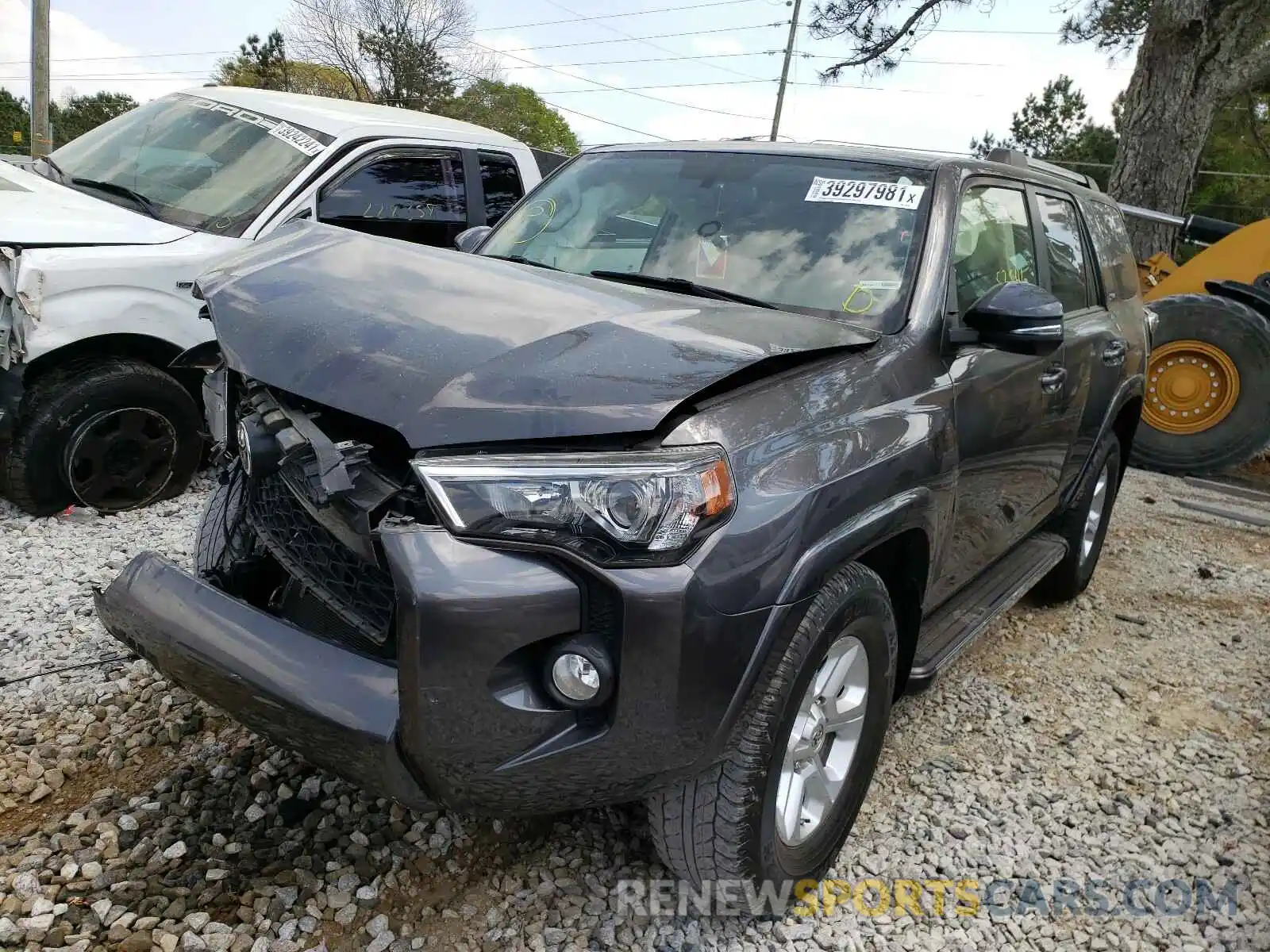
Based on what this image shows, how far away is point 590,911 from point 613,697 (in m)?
A: 0.87

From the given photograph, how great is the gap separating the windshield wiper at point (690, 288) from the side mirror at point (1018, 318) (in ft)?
1.93

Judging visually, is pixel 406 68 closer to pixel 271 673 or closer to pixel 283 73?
pixel 283 73

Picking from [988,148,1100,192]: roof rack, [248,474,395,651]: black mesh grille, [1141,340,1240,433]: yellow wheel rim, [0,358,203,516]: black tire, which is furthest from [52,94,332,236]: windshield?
[1141,340,1240,433]: yellow wheel rim

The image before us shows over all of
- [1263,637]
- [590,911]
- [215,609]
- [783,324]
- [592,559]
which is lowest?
[1263,637]

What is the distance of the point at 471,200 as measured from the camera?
5660 mm

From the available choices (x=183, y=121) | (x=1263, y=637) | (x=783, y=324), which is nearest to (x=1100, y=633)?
(x=1263, y=637)

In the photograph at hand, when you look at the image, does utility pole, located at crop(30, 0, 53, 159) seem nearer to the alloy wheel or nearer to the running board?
the running board

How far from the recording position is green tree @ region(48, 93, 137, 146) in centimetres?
3641

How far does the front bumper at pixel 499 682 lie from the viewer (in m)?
1.70

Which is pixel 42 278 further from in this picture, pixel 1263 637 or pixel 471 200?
pixel 1263 637

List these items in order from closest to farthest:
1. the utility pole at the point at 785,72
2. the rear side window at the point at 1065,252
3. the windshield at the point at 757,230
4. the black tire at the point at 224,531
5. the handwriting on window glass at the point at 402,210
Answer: the black tire at the point at 224,531 → the windshield at the point at 757,230 → the rear side window at the point at 1065,252 → the handwriting on window glass at the point at 402,210 → the utility pole at the point at 785,72

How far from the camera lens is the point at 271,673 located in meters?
1.85

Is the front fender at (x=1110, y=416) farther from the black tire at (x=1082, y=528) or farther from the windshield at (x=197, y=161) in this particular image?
the windshield at (x=197, y=161)
